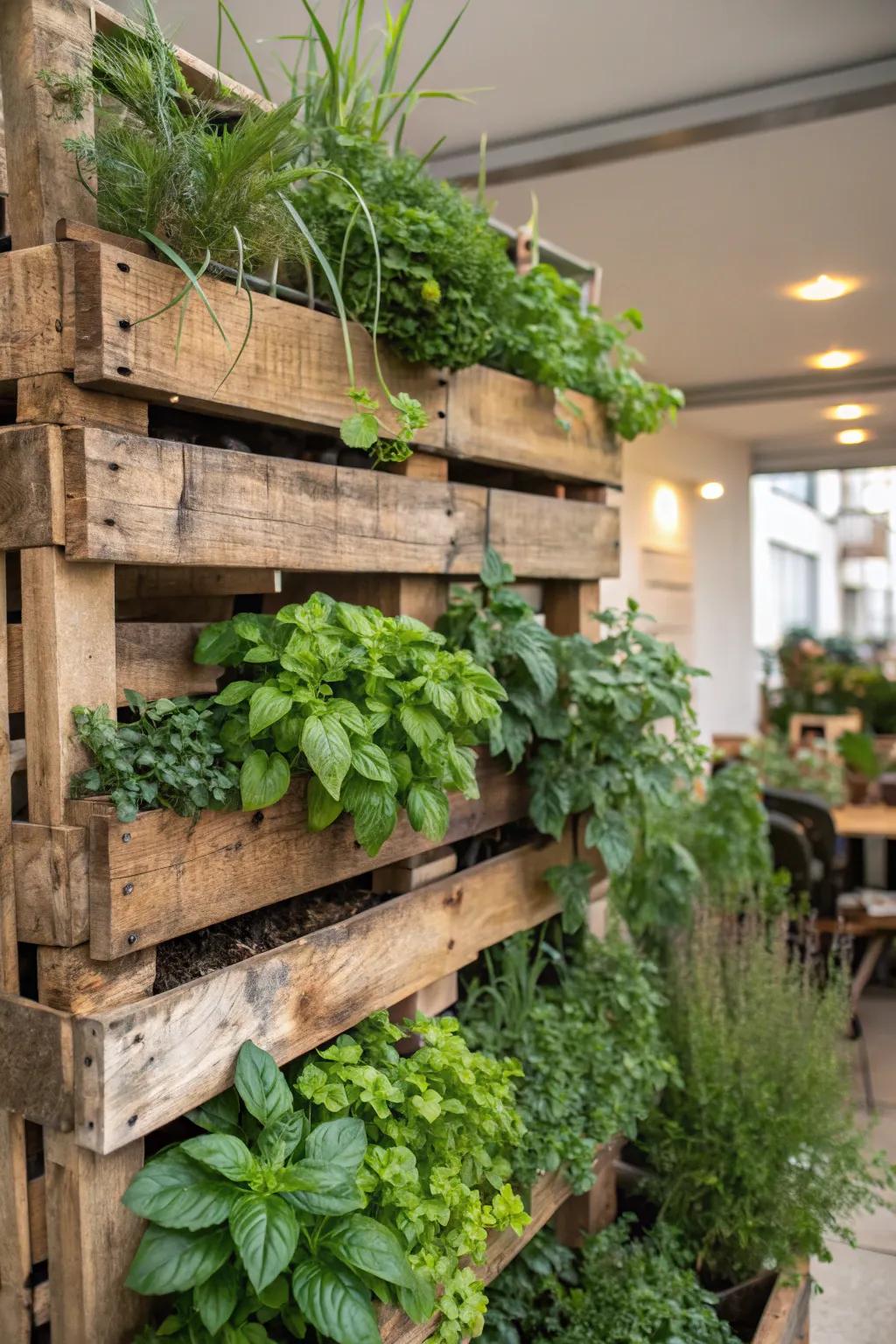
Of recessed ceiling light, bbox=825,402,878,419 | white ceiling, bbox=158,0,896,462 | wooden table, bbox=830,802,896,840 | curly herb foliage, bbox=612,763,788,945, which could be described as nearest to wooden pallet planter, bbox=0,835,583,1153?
curly herb foliage, bbox=612,763,788,945

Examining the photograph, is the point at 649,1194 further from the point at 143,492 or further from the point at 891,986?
the point at 891,986

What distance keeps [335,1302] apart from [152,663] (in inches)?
35.7

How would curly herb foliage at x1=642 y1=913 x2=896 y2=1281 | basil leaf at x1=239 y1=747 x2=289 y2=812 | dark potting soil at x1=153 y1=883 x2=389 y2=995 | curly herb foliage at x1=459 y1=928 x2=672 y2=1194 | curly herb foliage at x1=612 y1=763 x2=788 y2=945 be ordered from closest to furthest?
basil leaf at x1=239 y1=747 x2=289 y2=812, dark potting soil at x1=153 y1=883 x2=389 y2=995, curly herb foliage at x1=459 y1=928 x2=672 y2=1194, curly herb foliage at x1=642 y1=913 x2=896 y2=1281, curly herb foliage at x1=612 y1=763 x2=788 y2=945

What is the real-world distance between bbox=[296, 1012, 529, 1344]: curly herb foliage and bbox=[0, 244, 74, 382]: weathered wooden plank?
3.61 feet

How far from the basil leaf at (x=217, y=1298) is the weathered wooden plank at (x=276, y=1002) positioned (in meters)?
0.21

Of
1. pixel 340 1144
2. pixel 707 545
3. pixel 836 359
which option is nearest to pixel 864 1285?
pixel 340 1144

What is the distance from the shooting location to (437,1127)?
6.00 ft

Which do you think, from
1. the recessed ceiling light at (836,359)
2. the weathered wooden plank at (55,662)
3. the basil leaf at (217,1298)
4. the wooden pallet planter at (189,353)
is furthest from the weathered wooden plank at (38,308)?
the recessed ceiling light at (836,359)

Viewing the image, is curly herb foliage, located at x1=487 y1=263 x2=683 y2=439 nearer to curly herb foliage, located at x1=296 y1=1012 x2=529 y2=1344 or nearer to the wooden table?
curly herb foliage, located at x1=296 y1=1012 x2=529 y2=1344

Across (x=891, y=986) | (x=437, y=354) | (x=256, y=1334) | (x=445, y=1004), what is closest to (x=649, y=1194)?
(x=445, y=1004)

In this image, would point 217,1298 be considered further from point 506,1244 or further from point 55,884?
point 506,1244

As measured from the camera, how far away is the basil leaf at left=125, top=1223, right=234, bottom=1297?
1.45m

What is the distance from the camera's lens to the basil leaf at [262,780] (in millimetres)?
1598

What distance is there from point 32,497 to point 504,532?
3.90 feet
